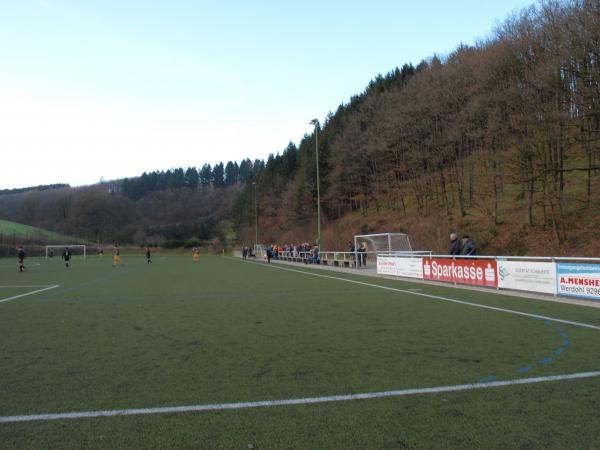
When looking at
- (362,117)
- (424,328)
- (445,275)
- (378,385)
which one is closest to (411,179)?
(362,117)

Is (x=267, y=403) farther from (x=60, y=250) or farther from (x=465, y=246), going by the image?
(x=60, y=250)

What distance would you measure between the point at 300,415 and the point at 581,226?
27673 millimetres

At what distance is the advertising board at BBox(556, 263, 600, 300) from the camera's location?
11648mm

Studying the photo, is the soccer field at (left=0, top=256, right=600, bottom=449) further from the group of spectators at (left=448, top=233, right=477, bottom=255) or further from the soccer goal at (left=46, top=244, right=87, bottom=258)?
the soccer goal at (left=46, top=244, right=87, bottom=258)

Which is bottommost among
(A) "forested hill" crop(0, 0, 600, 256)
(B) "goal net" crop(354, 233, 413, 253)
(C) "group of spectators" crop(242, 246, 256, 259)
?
(C) "group of spectators" crop(242, 246, 256, 259)

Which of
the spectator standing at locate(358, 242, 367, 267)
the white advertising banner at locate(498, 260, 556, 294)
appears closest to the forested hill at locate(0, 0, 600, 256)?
the spectator standing at locate(358, 242, 367, 267)

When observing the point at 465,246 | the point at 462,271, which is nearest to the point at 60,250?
the point at 462,271

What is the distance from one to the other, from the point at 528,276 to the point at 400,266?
8.06m

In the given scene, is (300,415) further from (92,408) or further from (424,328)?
(424,328)

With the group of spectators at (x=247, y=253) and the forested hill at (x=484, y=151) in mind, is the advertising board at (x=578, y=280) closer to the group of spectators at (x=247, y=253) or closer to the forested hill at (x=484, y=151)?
the forested hill at (x=484, y=151)

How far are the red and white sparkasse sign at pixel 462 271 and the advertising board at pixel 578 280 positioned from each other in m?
2.54

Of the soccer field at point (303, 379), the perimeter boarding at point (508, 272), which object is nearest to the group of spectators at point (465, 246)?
the perimeter boarding at point (508, 272)

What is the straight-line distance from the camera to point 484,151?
35844mm

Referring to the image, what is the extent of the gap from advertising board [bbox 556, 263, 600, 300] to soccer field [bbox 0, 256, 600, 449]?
3.91 feet
